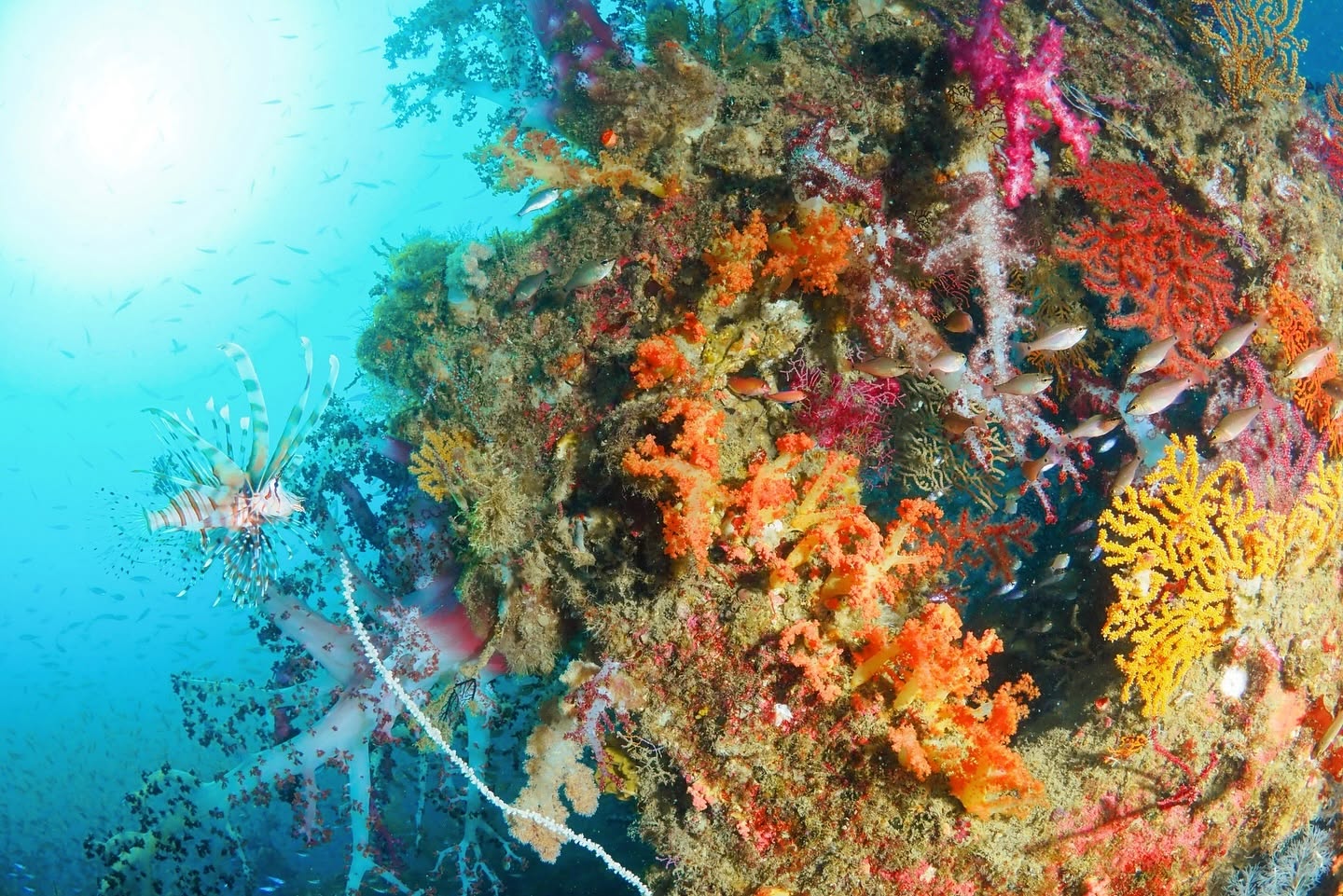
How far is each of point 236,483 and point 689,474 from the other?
9.35 feet

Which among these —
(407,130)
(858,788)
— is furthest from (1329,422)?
(407,130)

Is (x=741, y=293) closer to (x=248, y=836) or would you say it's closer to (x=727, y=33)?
(x=727, y=33)

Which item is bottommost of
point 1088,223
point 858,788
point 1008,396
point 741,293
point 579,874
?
point 579,874

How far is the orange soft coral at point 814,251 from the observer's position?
3885 mm

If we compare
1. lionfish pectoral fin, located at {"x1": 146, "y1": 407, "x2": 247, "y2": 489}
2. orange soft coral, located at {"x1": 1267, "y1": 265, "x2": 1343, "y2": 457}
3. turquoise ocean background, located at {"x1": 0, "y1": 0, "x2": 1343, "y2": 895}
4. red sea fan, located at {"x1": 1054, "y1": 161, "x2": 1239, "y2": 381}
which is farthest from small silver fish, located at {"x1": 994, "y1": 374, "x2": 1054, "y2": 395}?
turquoise ocean background, located at {"x1": 0, "y1": 0, "x2": 1343, "y2": 895}

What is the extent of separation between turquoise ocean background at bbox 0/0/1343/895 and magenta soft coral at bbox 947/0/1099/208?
27645mm

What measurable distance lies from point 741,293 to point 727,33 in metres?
2.47

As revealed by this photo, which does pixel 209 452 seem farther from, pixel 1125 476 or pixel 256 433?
pixel 1125 476

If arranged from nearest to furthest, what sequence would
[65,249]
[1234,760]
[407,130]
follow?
[1234,760]
[65,249]
[407,130]

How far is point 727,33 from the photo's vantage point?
5.13m

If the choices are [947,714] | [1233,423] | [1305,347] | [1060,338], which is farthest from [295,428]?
[1305,347]

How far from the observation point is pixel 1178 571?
Answer: 3641 millimetres

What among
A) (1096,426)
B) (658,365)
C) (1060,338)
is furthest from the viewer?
(658,365)

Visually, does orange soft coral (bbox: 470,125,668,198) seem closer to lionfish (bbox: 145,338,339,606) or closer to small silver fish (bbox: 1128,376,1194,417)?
lionfish (bbox: 145,338,339,606)
